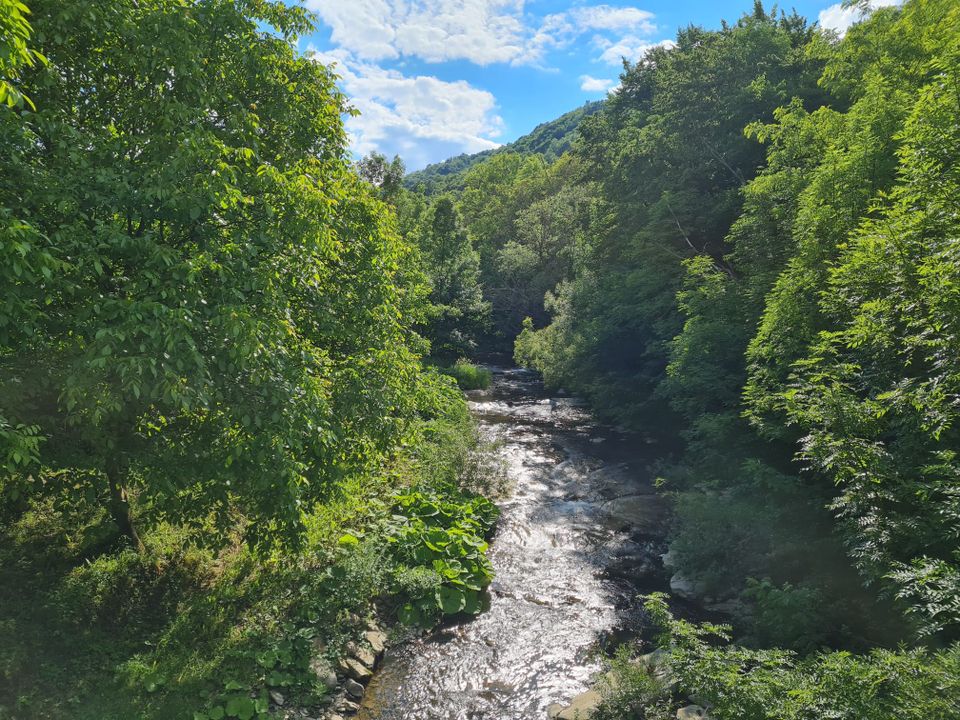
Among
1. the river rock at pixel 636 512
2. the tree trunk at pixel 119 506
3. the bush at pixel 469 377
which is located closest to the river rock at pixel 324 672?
the tree trunk at pixel 119 506

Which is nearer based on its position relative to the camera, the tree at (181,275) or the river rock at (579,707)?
the tree at (181,275)

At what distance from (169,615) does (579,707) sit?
6.36 metres

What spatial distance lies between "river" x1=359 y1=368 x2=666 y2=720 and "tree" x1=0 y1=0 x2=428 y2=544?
3.48 m

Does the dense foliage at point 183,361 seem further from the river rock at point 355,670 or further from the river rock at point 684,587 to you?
the river rock at point 684,587

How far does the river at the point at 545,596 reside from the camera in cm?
838

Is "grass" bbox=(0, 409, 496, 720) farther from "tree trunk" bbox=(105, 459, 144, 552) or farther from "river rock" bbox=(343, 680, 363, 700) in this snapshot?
Answer: "river rock" bbox=(343, 680, 363, 700)

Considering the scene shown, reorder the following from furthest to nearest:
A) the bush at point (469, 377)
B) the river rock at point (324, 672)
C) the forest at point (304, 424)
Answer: the bush at point (469, 377) → the river rock at point (324, 672) → the forest at point (304, 424)

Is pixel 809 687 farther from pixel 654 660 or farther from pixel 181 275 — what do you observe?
pixel 181 275

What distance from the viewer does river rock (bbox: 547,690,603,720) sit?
7.62 metres

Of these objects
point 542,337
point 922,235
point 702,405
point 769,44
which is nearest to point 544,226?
point 542,337

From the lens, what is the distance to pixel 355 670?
8.38 m

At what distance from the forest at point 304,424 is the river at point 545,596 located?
53 centimetres

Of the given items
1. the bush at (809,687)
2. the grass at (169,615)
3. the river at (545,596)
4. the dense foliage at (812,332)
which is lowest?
the river at (545,596)

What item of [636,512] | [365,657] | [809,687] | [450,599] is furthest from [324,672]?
[636,512]
